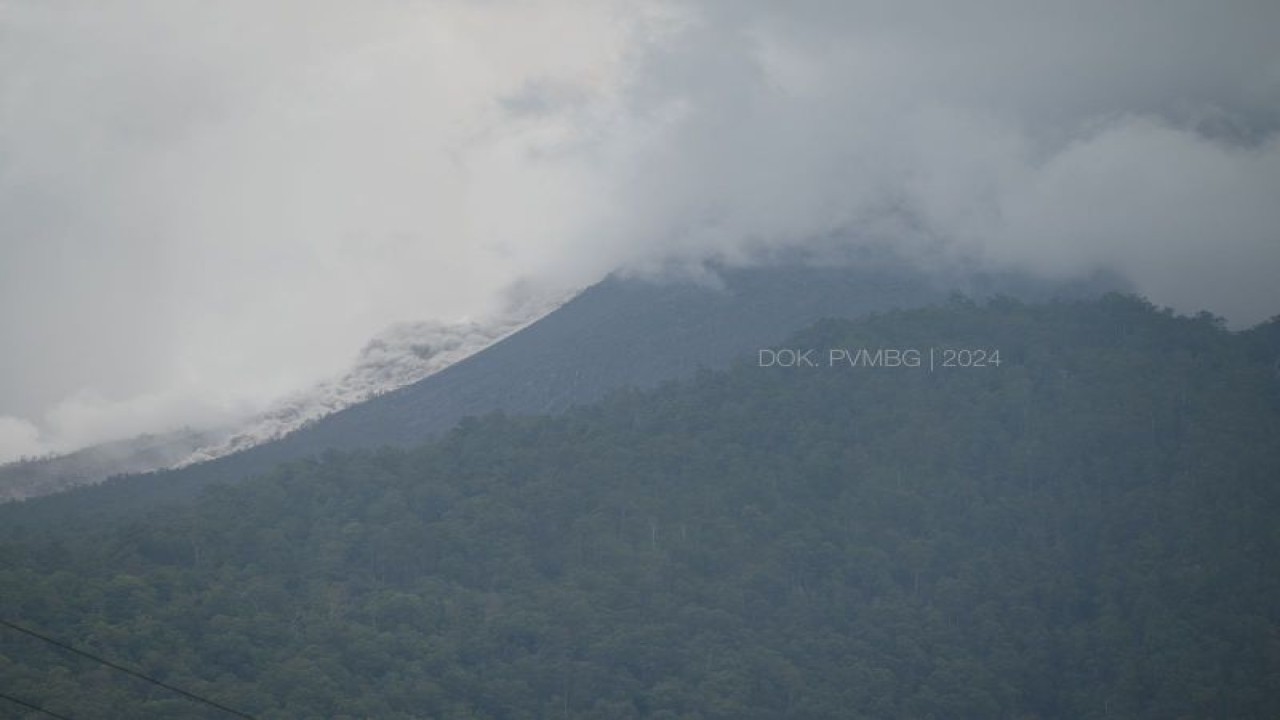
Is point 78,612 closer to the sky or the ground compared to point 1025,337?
closer to the ground

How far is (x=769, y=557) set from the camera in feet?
205

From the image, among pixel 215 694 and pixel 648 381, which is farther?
pixel 648 381

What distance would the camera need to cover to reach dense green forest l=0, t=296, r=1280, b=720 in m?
53.7

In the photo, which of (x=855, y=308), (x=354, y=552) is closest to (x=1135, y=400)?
(x=855, y=308)

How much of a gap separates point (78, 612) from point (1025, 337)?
38664 millimetres

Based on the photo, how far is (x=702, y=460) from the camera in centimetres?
6669

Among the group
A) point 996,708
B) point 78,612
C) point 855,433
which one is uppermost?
point 855,433

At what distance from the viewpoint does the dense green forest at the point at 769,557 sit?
5369cm

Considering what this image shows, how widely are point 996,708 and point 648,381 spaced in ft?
84.1

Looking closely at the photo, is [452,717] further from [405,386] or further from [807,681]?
[405,386]

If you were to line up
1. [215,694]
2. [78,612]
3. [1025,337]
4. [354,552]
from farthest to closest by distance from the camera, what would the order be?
[1025,337]
[354,552]
[78,612]
[215,694]

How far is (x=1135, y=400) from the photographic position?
229 feet

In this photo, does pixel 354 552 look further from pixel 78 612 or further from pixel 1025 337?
pixel 1025 337

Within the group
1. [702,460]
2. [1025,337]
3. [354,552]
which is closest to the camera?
[354,552]
